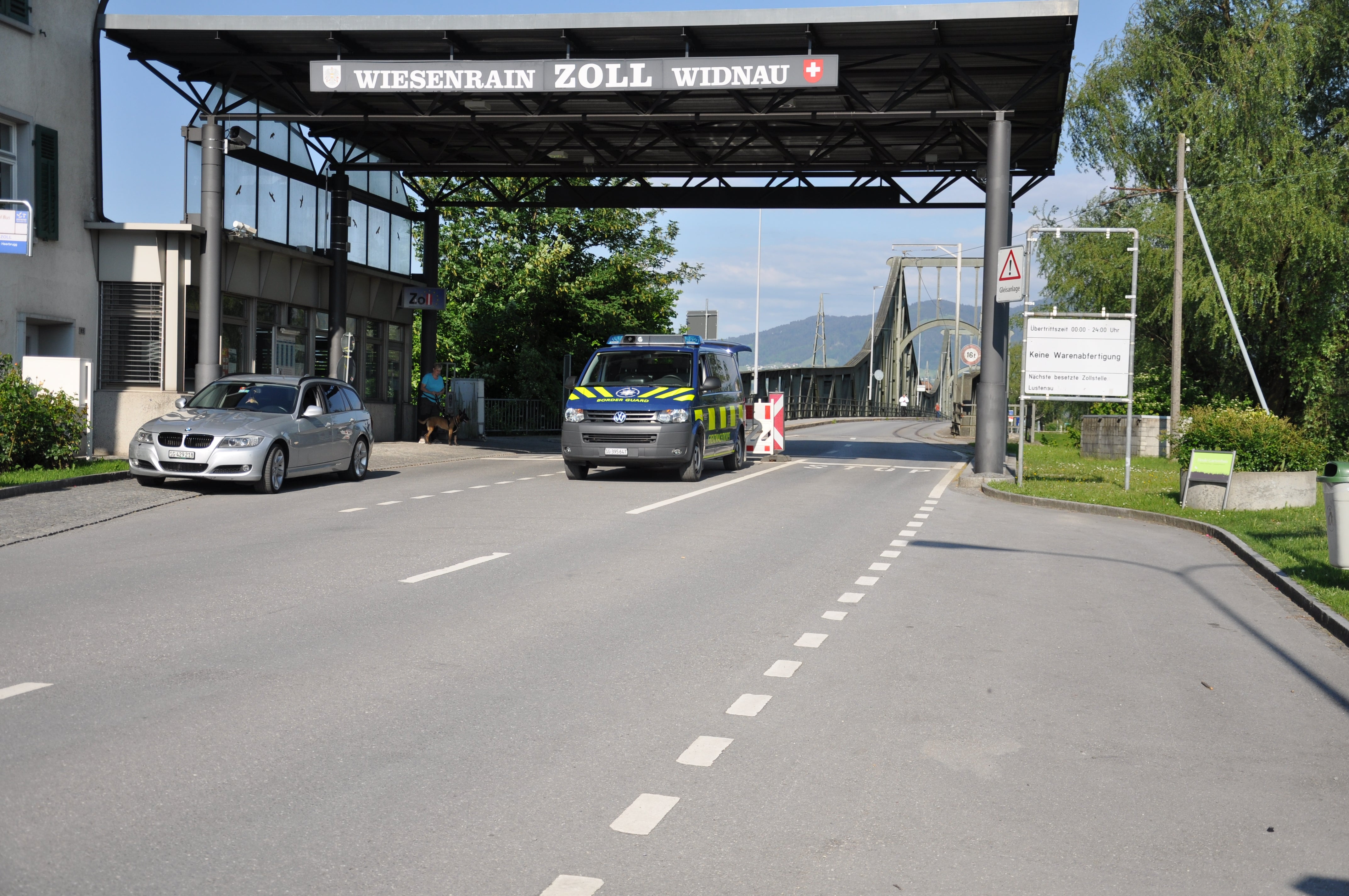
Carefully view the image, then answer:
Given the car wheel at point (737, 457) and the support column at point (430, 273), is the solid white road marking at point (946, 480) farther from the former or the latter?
the support column at point (430, 273)

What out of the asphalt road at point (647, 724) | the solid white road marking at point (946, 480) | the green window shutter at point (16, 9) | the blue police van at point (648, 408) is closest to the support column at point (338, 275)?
the green window shutter at point (16, 9)

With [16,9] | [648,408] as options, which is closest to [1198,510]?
[648,408]

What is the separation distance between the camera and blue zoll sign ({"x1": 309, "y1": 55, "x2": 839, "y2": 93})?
21.3m

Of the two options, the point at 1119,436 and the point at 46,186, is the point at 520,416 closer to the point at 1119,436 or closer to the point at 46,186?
the point at 1119,436

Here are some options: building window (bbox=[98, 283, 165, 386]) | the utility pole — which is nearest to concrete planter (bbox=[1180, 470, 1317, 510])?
the utility pole

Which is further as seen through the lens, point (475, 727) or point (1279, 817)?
point (475, 727)

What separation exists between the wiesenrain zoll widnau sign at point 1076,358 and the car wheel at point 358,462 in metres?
10.3

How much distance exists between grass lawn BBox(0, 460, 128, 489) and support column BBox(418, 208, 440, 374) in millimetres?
13221

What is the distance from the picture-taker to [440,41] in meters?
22.8

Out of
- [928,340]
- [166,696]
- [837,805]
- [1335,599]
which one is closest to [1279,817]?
[837,805]

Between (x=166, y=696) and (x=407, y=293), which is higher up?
(x=407, y=293)

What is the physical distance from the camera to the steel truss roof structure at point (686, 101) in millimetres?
21453

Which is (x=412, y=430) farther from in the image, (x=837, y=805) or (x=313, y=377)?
(x=837, y=805)

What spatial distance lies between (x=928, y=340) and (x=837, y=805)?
167 metres
